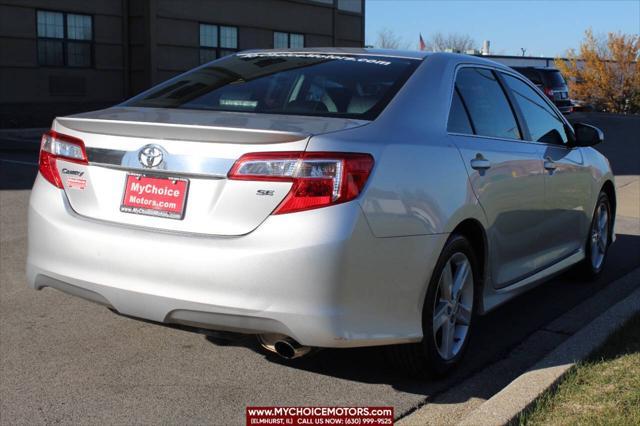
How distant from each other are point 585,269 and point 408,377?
9.48 feet

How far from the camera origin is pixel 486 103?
526cm

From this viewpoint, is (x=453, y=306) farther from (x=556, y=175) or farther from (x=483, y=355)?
(x=556, y=175)

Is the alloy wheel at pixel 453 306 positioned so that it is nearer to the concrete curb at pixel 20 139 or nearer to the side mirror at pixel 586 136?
the side mirror at pixel 586 136

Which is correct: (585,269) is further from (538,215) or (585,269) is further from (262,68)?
(262,68)

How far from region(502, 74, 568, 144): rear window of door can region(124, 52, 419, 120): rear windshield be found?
1238 mm

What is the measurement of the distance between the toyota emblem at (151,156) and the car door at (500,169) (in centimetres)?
160

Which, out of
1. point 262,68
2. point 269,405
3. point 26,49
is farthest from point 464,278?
point 26,49

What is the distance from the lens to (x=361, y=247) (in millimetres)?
3779

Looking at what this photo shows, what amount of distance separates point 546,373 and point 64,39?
800 inches

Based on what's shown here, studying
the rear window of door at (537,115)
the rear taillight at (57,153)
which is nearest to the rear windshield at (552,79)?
the rear window of door at (537,115)

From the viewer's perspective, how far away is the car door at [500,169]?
4746 mm

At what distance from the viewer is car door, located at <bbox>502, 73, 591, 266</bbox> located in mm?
5715

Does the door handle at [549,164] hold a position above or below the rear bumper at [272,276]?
above

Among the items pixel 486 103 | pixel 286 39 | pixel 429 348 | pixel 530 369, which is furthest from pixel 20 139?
pixel 530 369
